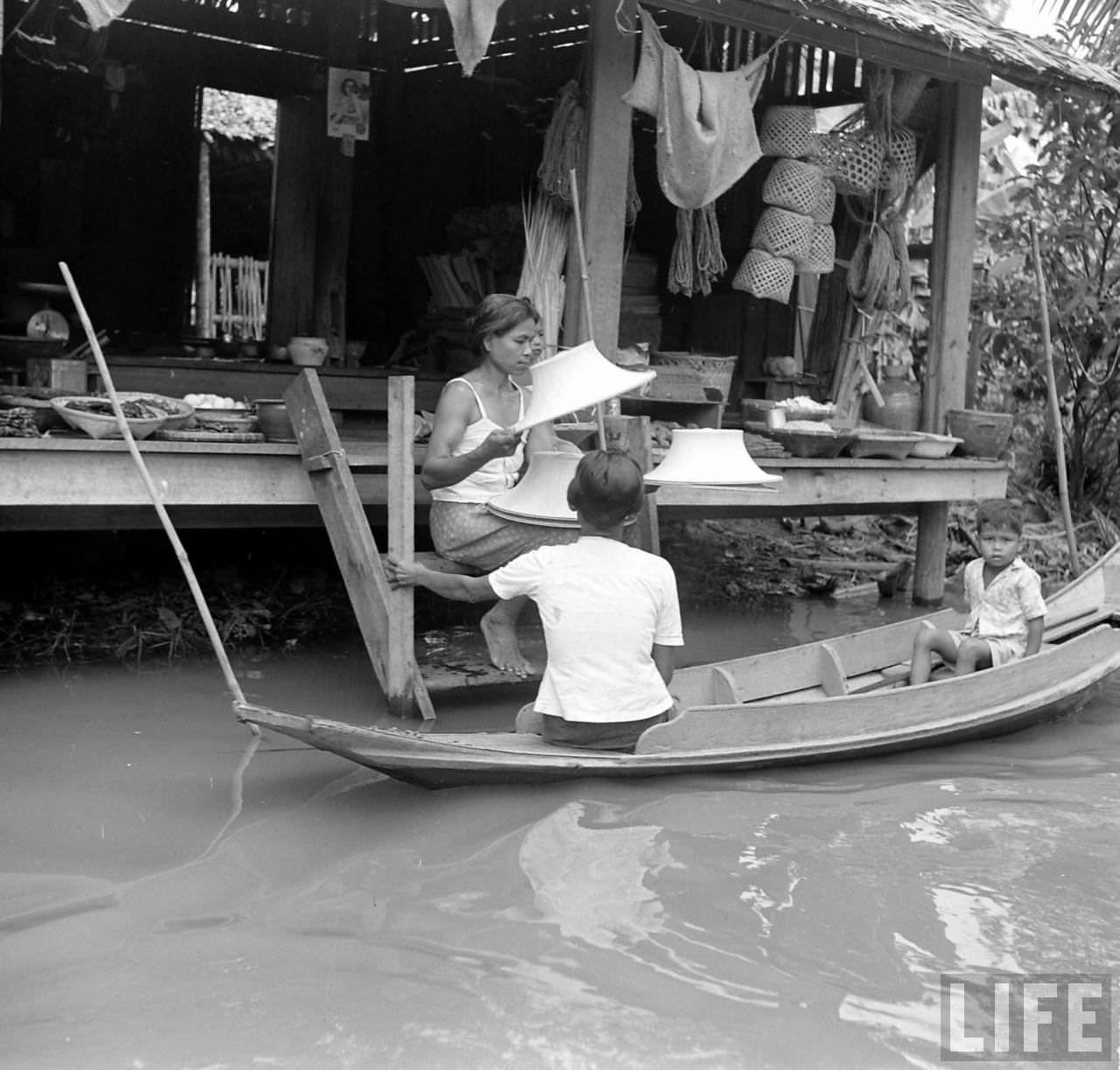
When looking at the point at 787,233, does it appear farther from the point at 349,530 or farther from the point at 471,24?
the point at 349,530

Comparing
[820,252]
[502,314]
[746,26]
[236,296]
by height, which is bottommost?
[236,296]

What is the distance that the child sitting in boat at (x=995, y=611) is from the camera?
17.9ft

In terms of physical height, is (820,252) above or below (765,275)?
above

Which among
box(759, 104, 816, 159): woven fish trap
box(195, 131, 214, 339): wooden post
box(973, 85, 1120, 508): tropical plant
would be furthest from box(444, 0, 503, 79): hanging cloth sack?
box(195, 131, 214, 339): wooden post

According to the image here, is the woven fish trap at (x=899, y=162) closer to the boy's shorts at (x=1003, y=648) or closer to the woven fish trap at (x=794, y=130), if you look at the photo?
the woven fish trap at (x=794, y=130)

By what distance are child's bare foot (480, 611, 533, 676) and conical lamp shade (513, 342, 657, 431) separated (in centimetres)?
107

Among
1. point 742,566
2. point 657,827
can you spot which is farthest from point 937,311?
point 657,827

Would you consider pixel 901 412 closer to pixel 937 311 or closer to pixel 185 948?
pixel 937 311

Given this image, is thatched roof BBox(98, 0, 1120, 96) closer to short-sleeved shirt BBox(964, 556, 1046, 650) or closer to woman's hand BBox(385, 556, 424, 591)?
woman's hand BBox(385, 556, 424, 591)

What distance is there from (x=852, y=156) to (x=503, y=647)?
398 centimetres

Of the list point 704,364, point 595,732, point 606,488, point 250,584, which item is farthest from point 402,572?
point 704,364

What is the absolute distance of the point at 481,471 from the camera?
532 cm

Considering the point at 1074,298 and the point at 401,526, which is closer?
the point at 401,526

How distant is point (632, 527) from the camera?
5.61m
